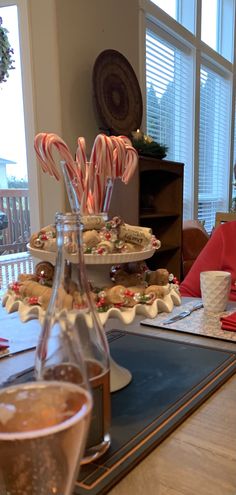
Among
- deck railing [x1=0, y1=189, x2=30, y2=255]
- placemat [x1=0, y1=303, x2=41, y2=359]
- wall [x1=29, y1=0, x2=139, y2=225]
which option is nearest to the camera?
placemat [x1=0, y1=303, x2=41, y2=359]

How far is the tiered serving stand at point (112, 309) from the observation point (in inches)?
26.0

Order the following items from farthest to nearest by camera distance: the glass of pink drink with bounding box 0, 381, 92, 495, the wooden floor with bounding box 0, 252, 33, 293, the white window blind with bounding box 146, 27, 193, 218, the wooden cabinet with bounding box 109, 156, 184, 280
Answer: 1. the wooden floor with bounding box 0, 252, 33, 293
2. the white window blind with bounding box 146, 27, 193, 218
3. the wooden cabinet with bounding box 109, 156, 184, 280
4. the glass of pink drink with bounding box 0, 381, 92, 495

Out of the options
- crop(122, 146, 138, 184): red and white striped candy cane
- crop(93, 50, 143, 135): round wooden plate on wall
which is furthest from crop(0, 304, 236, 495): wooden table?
crop(93, 50, 143, 135): round wooden plate on wall

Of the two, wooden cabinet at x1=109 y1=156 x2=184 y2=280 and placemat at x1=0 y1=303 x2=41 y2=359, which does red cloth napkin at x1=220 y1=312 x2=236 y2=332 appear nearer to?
placemat at x1=0 y1=303 x2=41 y2=359

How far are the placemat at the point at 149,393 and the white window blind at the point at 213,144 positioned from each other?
12.2ft

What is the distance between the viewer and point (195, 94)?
406cm

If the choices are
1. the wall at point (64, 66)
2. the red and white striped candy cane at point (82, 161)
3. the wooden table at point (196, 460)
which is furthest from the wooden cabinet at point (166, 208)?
the wooden table at point (196, 460)

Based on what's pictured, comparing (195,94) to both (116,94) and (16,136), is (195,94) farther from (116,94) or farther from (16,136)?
(16,136)

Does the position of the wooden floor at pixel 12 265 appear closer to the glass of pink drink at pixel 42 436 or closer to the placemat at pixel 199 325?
the placemat at pixel 199 325

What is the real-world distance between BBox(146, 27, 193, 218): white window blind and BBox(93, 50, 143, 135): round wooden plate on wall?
0.57m

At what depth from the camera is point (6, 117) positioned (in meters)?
2.86

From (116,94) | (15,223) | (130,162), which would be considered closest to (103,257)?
(130,162)

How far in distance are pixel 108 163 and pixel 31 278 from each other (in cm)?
25

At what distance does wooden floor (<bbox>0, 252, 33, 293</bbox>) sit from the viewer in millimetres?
3727
